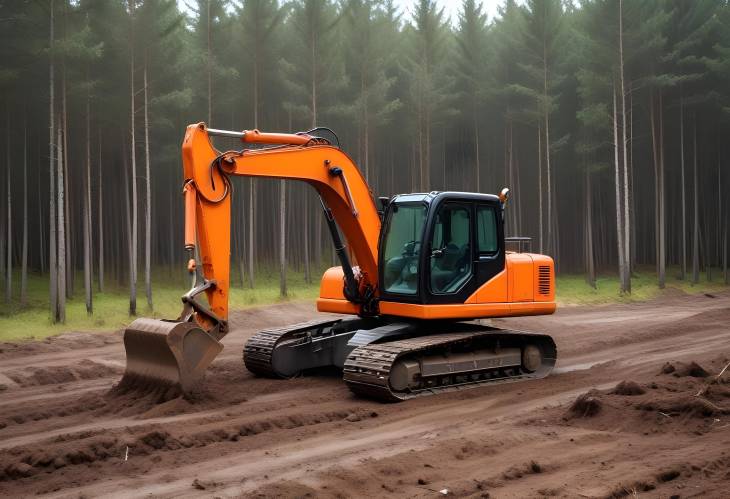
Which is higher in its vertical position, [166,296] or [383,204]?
[383,204]

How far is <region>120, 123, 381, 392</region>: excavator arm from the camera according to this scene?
7.83 metres

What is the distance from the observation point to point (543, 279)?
10078mm

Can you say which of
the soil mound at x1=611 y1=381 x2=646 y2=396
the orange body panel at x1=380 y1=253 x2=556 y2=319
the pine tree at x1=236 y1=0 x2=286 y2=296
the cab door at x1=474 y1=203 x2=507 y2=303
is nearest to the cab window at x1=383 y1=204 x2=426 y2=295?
the orange body panel at x1=380 y1=253 x2=556 y2=319

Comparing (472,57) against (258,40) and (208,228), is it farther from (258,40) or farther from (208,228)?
(208,228)

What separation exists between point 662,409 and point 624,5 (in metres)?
20.5

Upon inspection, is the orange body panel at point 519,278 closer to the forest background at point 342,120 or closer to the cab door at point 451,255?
the cab door at point 451,255

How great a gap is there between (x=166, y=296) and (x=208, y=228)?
17234 millimetres

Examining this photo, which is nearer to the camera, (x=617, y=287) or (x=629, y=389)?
(x=629, y=389)

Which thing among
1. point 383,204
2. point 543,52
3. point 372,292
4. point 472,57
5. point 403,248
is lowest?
point 372,292

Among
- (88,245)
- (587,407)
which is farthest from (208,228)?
(88,245)

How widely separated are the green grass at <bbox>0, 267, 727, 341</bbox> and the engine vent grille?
32.1 feet

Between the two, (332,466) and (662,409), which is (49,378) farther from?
(662,409)

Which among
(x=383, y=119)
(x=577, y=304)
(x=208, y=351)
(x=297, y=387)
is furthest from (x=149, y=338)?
(x=383, y=119)

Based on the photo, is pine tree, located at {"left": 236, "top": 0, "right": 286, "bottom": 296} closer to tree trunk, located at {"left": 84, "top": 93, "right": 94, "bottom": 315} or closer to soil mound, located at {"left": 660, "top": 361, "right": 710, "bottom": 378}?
tree trunk, located at {"left": 84, "top": 93, "right": 94, "bottom": 315}
